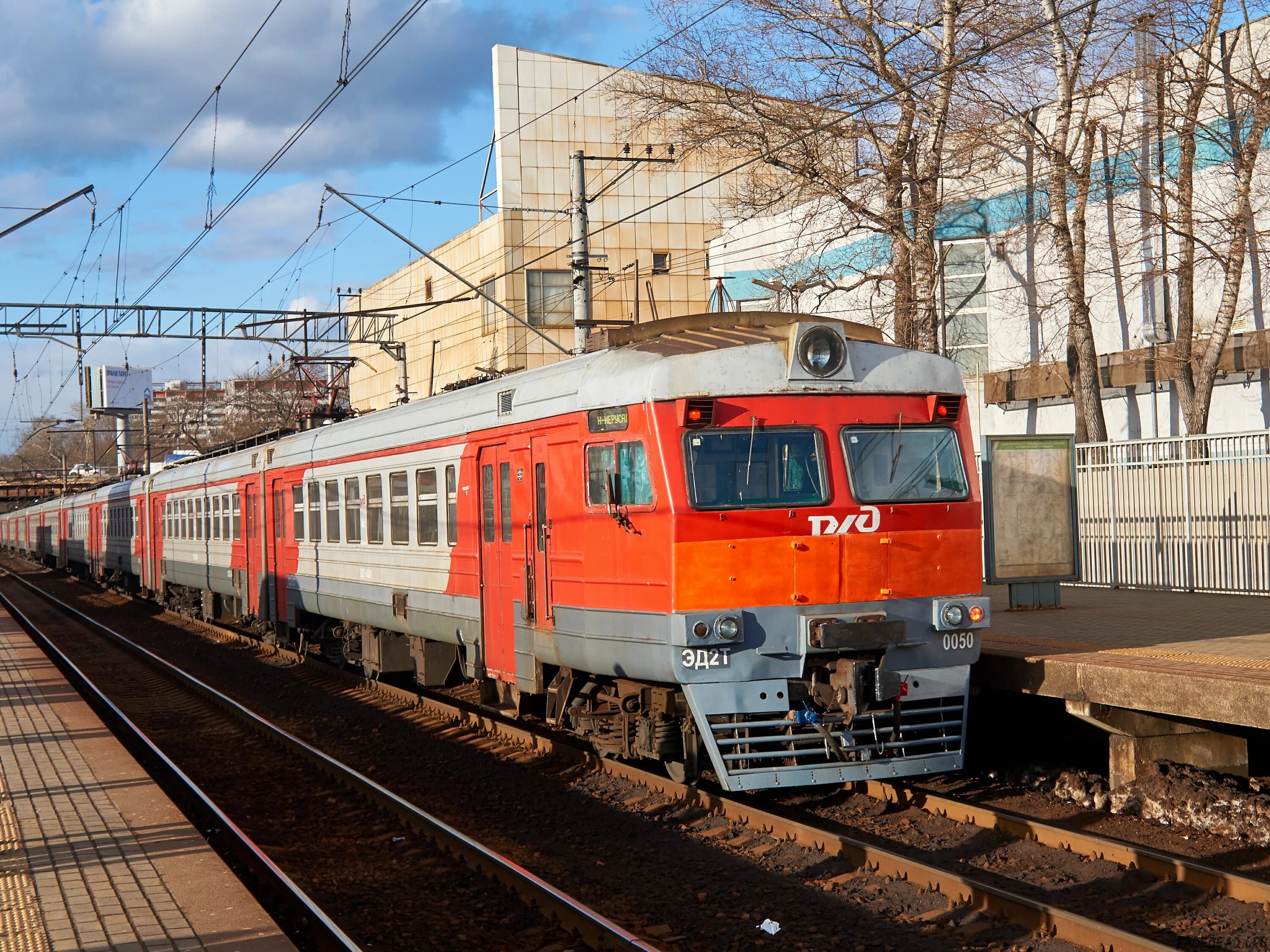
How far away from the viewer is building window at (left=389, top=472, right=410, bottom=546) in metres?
14.2

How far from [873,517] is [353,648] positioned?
34.0ft

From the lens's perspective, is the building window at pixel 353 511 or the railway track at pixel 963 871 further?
the building window at pixel 353 511

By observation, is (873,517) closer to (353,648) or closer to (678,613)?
(678,613)

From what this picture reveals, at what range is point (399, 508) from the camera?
1443 centimetres

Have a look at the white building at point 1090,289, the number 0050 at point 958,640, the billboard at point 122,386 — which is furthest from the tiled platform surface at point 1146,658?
the billboard at point 122,386

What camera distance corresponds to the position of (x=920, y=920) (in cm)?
681

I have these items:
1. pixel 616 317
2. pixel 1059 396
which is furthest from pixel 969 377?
pixel 616 317

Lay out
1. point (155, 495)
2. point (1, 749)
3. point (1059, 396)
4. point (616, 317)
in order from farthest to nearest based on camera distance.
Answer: point (616, 317)
point (155, 495)
point (1059, 396)
point (1, 749)

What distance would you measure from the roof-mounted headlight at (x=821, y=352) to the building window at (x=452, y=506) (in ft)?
15.1

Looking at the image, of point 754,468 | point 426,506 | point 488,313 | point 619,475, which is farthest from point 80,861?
point 488,313

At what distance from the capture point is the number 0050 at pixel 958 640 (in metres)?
9.16

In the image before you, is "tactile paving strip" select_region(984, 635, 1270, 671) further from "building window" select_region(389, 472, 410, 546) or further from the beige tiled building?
the beige tiled building

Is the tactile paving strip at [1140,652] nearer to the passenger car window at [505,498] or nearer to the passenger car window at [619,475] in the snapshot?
the passenger car window at [619,475]

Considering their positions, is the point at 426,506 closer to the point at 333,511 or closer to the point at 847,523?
the point at 333,511
